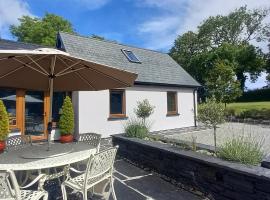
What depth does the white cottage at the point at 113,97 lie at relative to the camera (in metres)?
10.7

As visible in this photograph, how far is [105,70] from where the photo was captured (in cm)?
446

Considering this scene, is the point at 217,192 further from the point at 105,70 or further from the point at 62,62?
the point at 62,62

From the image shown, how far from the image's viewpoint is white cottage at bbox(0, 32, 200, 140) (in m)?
10.7

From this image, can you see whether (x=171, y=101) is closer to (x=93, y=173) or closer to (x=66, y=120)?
(x=66, y=120)

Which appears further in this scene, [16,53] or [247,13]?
[247,13]

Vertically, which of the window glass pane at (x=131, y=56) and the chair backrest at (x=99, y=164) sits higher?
the window glass pane at (x=131, y=56)

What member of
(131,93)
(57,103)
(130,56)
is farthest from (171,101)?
(57,103)

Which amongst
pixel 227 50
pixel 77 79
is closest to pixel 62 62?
pixel 77 79

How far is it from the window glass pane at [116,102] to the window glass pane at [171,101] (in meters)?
4.09

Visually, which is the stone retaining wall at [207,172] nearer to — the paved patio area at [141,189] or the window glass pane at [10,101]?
the paved patio area at [141,189]

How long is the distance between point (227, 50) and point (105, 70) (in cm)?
3316

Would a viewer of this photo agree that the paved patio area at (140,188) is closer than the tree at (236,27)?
Yes

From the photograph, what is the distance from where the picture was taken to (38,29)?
109ft

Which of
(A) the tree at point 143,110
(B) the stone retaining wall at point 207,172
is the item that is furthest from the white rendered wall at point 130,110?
(B) the stone retaining wall at point 207,172
